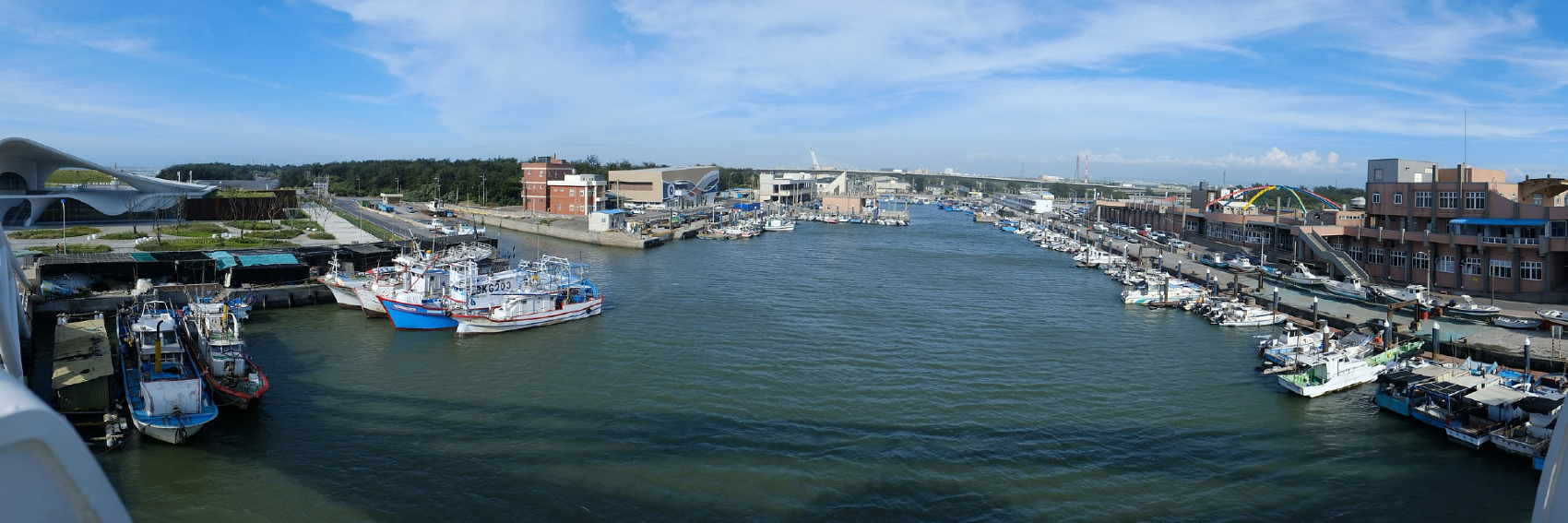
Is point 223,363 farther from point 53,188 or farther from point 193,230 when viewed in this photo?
point 53,188

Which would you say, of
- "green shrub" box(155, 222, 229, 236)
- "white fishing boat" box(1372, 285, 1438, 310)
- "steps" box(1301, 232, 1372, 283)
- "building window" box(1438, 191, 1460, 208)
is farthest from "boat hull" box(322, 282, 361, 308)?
"building window" box(1438, 191, 1460, 208)

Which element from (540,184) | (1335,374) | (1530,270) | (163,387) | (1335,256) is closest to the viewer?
(163,387)

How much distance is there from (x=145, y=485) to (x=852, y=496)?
448cm

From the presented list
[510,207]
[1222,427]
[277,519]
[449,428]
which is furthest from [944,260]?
[510,207]

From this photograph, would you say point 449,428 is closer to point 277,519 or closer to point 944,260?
point 277,519

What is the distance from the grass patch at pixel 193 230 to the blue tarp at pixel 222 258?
156 inches

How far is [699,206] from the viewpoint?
1342 inches

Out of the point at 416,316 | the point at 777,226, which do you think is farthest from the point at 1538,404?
the point at 777,226

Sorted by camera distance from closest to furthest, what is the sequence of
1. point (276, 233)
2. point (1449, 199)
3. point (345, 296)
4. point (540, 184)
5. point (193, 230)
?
point (345, 296)
point (1449, 199)
point (276, 233)
point (193, 230)
point (540, 184)

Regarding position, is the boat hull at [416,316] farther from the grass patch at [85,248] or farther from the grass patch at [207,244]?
the grass patch at [85,248]

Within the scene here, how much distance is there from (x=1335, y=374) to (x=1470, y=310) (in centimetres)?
372

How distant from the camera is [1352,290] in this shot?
39.8 feet

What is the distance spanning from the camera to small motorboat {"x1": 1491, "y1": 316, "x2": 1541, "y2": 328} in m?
9.20

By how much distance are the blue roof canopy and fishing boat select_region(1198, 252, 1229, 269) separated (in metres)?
4.07
